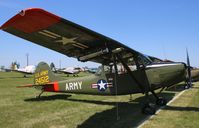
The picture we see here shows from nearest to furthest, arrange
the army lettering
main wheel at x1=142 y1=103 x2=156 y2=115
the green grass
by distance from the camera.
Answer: the green grass, main wheel at x1=142 y1=103 x2=156 y2=115, the army lettering

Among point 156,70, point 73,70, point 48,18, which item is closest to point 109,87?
point 156,70

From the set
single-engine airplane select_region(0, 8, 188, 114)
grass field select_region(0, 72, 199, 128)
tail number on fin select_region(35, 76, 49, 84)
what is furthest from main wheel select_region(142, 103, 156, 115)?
tail number on fin select_region(35, 76, 49, 84)

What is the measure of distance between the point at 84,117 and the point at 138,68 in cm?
295

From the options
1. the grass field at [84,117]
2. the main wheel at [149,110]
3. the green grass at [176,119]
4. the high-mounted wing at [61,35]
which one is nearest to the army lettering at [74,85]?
the grass field at [84,117]

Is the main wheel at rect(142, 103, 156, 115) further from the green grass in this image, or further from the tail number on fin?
the tail number on fin

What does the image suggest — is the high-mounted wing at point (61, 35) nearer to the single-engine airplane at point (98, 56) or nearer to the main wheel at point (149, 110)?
the single-engine airplane at point (98, 56)

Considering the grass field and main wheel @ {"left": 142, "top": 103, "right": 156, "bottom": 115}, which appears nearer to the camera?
the grass field

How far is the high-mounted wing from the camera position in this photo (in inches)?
241

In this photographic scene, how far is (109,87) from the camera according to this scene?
10703 millimetres

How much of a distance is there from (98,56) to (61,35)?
1.56 m

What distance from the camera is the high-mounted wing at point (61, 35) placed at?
20.1 ft

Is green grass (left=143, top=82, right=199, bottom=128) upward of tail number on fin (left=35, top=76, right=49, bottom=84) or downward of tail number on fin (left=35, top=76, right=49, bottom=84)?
downward

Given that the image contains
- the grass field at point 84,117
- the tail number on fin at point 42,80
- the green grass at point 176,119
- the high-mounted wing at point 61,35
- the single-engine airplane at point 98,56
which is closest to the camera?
the high-mounted wing at point 61,35

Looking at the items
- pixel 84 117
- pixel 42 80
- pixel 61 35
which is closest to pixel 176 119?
pixel 84 117
